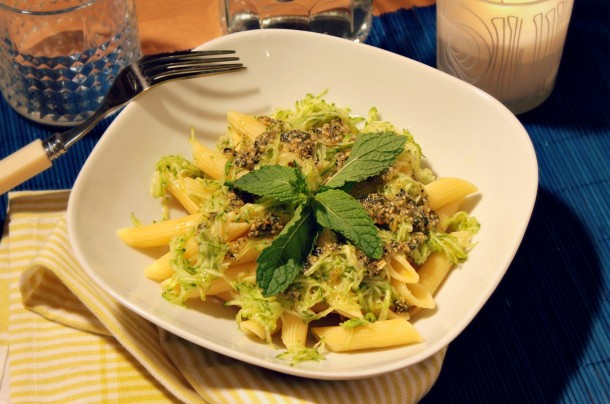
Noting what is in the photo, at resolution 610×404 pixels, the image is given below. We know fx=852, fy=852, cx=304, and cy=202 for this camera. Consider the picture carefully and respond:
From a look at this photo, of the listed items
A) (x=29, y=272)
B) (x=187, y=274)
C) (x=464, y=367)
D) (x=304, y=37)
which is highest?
(x=304, y=37)

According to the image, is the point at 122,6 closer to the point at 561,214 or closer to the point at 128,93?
the point at 128,93

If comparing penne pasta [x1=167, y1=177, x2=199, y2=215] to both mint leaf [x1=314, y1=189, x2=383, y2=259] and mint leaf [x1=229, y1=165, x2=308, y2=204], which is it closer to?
mint leaf [x1=229, y1=165, x2=308, y2=204]

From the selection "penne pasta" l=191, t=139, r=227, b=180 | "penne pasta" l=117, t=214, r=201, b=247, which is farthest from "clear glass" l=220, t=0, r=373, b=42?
"penne pasta" l=117, t=214, r=201, b=247

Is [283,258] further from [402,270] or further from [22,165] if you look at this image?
[22,165]

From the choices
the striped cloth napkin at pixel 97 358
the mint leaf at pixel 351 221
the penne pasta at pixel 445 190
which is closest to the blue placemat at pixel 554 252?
the striped cloth napkin at pixel 97 358

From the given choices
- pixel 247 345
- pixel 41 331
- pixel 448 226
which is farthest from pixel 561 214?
pixel 41 331

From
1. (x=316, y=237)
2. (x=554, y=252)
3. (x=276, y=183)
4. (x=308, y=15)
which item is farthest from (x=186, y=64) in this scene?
(x=554, y=252)

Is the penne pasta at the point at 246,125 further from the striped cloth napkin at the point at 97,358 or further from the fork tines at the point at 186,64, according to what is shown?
the striped cloth napkin at the point at 97,358
